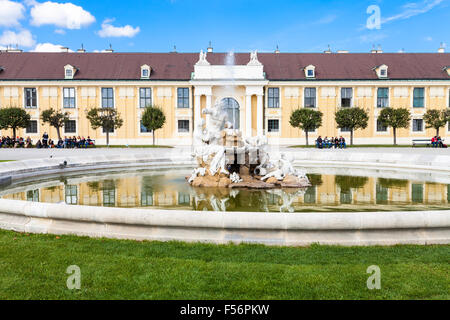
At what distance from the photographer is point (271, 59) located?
54406 mm

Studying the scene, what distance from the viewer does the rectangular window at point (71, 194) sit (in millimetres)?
9867

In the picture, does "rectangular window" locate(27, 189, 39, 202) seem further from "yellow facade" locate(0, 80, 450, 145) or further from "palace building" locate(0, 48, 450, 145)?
"yellow facade" locate(0, 80, 450, 145)

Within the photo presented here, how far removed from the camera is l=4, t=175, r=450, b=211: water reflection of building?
9508mm

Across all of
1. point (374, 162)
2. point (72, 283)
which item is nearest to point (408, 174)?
point (374, 162)

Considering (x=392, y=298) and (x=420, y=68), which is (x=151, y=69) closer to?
(x=420, y=68)

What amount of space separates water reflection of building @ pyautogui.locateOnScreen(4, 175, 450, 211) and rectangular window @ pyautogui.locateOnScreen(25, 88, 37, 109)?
43.4 meters

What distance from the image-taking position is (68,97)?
168 ft

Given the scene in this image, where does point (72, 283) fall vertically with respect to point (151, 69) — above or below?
below

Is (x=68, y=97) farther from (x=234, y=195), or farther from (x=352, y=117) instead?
(x=234, y=195)

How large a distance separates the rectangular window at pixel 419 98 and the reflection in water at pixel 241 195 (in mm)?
43790

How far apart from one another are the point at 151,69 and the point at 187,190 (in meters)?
43.5

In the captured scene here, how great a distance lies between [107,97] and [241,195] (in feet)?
146

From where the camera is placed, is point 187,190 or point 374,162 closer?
point 187,190
